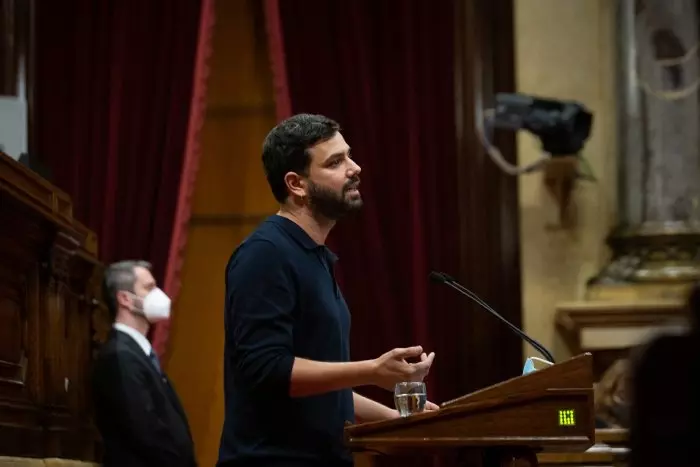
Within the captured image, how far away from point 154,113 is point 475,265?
158 cm

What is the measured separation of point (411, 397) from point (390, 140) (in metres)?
2.63

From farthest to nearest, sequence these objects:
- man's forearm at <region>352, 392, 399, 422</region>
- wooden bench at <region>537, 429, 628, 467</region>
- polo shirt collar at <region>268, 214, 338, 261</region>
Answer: wooden bench at <region>537, 429, 628, 467</region> → man's forearm at <region>352, 392, 399, 422</region> → polo shirt collar at <region>268, 214, 338, 261</region>

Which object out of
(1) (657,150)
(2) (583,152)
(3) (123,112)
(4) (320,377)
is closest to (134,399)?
(3) (123,112)

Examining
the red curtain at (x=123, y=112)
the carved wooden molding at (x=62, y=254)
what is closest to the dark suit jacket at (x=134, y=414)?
the carved wooden molding at (x=62, y=254)

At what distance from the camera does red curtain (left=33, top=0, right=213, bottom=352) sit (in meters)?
4.71

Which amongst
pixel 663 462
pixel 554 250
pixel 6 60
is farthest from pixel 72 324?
pixel 663 462

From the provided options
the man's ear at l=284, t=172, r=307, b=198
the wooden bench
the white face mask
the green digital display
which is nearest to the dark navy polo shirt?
the man's ear at l=284, t=172, r=307, b=198

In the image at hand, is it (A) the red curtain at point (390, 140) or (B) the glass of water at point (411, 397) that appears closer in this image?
(B) the glass of water at point (411, 397)

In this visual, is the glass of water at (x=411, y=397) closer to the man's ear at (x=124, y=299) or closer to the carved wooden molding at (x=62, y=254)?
the carved wooden molding at (x=62, y=254)

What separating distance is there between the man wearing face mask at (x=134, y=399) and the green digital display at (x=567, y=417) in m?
2.11

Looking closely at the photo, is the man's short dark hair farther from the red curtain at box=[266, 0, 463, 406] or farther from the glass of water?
the red curtain at box=[266, 0, 463, 406]

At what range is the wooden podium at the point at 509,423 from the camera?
1861mm

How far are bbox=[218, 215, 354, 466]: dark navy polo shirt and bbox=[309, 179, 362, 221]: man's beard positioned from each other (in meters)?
0.10

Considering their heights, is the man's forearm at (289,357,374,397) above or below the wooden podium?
above
